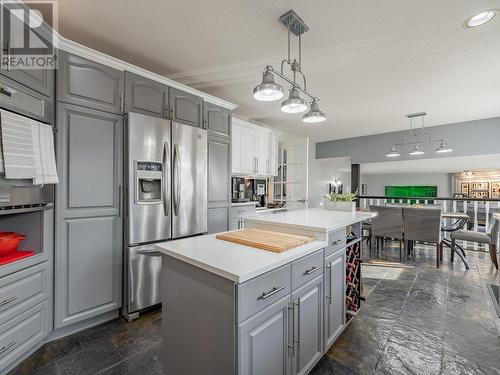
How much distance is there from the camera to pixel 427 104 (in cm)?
→ 373

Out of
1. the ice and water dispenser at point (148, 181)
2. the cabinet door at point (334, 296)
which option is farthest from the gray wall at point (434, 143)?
the ice and water dispenser at point (148, 181)

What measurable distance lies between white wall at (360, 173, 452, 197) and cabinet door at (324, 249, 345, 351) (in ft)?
36.3

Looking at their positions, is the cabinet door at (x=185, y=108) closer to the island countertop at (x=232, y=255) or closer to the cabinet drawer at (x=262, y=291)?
the island countertop at (x=232, y=255)

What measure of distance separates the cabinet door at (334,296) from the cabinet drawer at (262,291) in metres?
0.53

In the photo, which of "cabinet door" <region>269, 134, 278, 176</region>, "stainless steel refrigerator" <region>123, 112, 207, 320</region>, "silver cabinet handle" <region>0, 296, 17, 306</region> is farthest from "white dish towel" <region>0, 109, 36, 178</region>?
"cabinet door" <region>269, 134, 278, 176</region>

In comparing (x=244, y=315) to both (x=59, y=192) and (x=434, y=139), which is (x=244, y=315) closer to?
(x=59, y=192)

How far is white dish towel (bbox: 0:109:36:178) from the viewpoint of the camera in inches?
57.2

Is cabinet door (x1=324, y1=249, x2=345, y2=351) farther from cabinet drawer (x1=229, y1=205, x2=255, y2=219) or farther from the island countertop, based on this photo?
cabinet drawer (x1=229, y1=205, x2=255, y2=219)

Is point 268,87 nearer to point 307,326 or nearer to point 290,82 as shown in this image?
point 290,82

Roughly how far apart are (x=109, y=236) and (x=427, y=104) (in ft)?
15.3

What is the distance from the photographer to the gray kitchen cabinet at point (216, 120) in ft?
9.55

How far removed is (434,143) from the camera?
500cm

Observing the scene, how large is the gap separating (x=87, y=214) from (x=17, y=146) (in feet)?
2.26

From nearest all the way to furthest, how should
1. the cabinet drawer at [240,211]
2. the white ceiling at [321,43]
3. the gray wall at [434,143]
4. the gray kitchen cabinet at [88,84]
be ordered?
1. the white ceiling at [321,43]
2. the gray kitchen cabinet at [88,84]
3. the cabinet drawer at [240,211]
4. the gray wall at [434,143]
